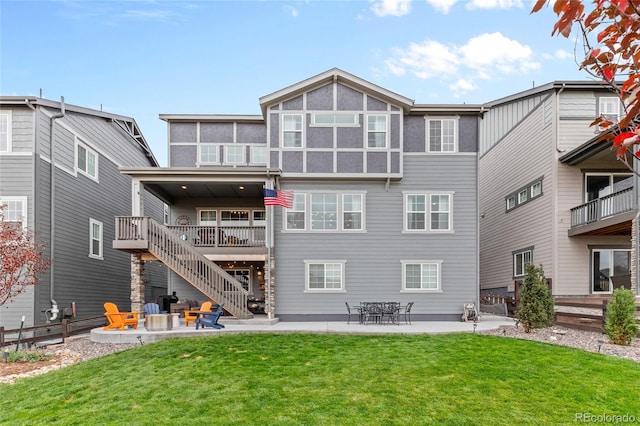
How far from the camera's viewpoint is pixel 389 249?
1570 cm

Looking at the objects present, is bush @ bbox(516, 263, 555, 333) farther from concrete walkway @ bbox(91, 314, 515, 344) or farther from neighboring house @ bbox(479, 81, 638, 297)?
neighboring house @ bbox(479, 81, 638, 297)

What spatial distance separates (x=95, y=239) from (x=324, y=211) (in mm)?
Answer: 9462

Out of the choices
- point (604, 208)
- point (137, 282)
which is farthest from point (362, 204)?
point (137, 282)

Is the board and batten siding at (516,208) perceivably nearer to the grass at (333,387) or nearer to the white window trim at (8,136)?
the grass at (333,387)

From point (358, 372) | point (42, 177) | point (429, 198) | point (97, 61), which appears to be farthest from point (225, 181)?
point (97, 61)

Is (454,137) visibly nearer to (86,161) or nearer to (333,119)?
(333,119)

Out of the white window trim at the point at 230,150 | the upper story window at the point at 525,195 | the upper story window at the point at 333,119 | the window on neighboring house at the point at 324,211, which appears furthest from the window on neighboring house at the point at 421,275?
the white window trim at the point at 230,150

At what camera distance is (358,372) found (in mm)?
7973

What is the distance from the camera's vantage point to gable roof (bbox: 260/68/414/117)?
1532 centimetres

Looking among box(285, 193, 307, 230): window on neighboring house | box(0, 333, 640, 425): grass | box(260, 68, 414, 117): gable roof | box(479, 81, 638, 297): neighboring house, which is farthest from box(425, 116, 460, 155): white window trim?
box(0, 333, 640, 425): grass

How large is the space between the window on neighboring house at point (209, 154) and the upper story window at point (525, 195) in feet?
43.4

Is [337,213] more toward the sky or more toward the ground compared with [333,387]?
more toward the sky

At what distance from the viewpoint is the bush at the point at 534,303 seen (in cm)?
1159

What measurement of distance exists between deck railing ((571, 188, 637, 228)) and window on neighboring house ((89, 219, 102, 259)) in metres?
18.4
